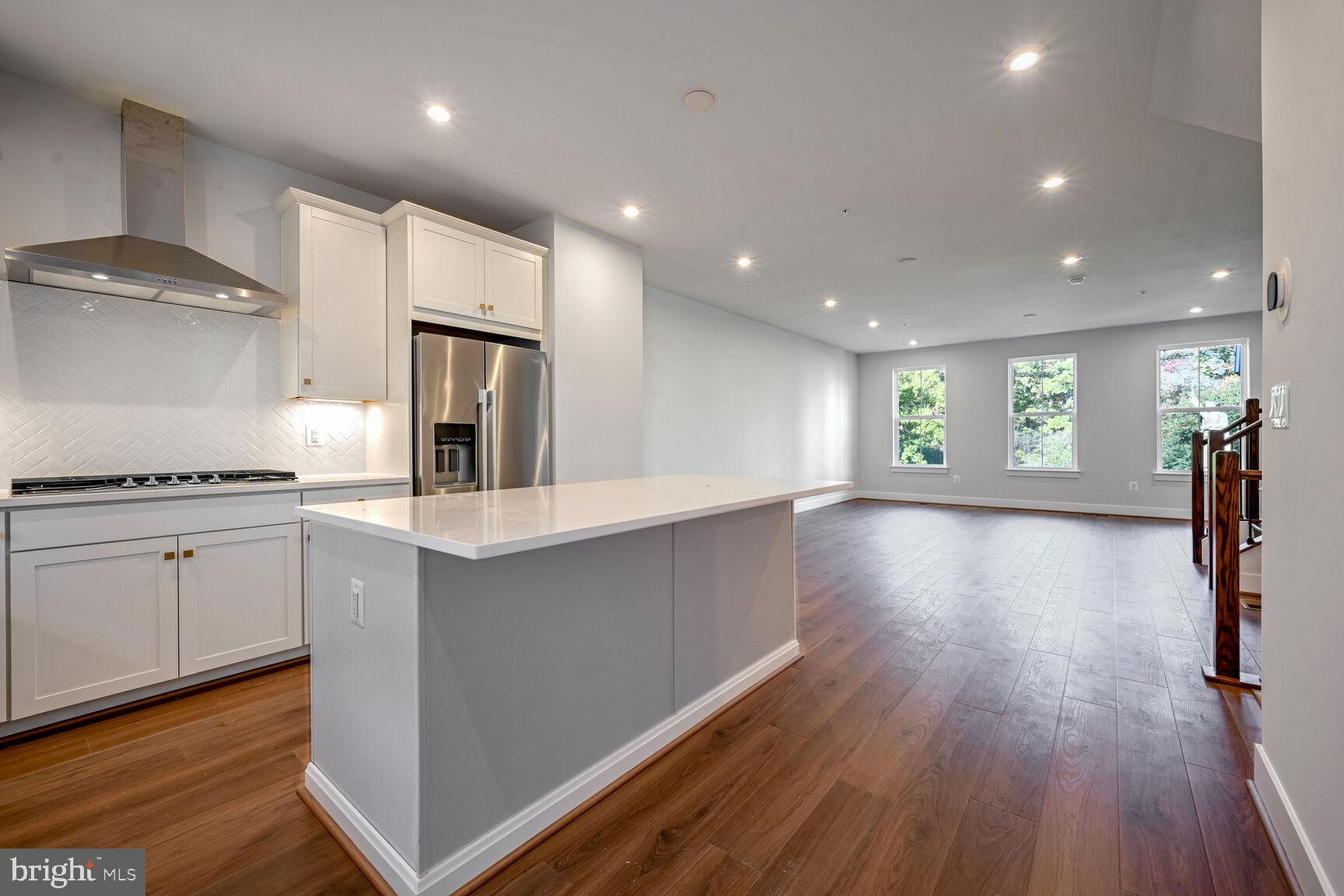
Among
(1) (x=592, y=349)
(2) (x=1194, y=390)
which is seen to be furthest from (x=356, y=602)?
(2) (x=1194, y=390)

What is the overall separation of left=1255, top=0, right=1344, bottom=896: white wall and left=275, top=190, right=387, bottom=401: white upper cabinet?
365cm

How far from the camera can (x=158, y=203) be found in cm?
256

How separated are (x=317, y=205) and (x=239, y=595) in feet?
6.58

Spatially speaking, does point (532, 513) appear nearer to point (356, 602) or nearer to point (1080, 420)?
point (356, 602)

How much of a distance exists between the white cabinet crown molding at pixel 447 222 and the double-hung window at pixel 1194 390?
27.3 ft

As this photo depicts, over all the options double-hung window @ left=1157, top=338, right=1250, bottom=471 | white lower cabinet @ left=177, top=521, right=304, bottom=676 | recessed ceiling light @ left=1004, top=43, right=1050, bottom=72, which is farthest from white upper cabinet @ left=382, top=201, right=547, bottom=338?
double-hung window @ left=1157, top=338, right=1250, bottom=471

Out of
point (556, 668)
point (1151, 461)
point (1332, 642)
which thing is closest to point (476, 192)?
point (556, 668)

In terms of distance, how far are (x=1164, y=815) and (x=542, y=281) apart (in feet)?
12.5

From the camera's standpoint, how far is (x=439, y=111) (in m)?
2.54

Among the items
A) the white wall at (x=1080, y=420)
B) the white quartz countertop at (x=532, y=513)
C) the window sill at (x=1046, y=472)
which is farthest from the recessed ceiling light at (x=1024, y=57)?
the window sill at (x=1046, y=472)

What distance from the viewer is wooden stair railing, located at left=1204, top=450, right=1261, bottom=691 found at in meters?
2.44

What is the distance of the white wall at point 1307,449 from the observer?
3.67 ft

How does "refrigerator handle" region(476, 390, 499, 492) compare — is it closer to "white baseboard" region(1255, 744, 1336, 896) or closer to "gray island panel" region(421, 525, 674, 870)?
"gray island panel" region(421, 525, 674, 870)

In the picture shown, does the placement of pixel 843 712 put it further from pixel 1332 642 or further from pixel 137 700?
pixel 137 700
